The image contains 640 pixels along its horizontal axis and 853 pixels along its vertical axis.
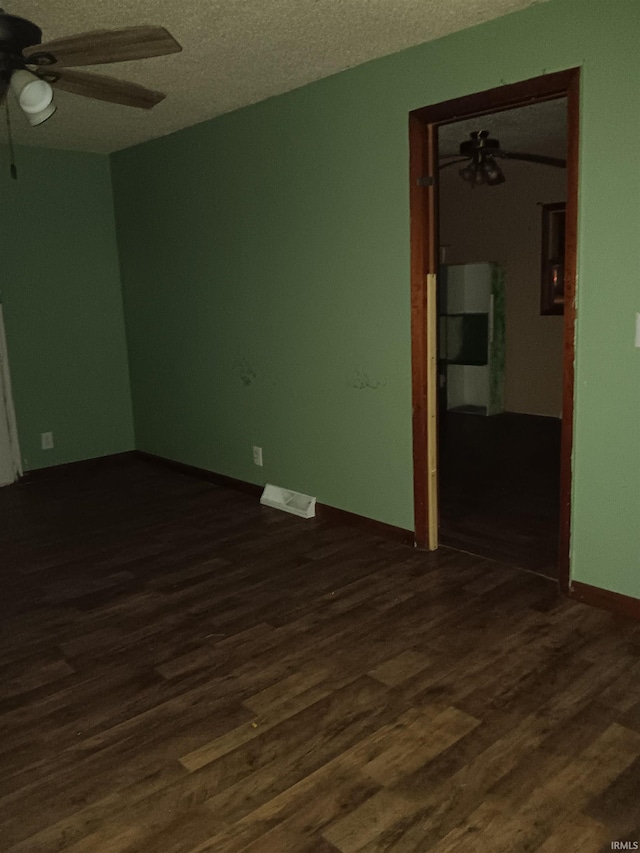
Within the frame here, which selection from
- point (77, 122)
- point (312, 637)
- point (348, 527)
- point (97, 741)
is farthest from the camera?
point (77, 122)

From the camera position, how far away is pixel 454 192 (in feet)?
23.2

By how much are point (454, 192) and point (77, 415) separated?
4.34 meters

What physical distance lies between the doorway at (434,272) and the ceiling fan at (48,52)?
133 cm

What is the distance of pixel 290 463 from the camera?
13.8 feet

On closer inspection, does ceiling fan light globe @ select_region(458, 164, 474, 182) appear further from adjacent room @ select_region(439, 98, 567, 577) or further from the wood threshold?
the wood threshold

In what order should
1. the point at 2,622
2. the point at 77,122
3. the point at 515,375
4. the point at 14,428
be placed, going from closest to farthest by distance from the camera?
the point at 2,622
the point at 77,122
the point at 14,428
the point at 515,375

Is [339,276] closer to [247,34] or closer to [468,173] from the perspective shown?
[247,34]

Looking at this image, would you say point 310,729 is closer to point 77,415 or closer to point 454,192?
point 77,415

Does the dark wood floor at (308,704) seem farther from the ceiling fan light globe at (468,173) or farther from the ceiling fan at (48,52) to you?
the ceiling fan light globe at (468,173)

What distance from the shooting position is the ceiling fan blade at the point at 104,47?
209cm

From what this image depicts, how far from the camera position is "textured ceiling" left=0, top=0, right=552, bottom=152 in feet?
8.46

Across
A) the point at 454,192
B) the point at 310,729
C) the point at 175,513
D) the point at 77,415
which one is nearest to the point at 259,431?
the point at 175,513

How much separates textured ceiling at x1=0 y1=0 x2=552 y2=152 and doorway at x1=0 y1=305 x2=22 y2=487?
5.57 ft

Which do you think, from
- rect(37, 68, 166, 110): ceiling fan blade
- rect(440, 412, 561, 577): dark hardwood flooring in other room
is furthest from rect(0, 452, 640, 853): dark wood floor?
rect(37, 68, 166, 110): ceiling fan blade
